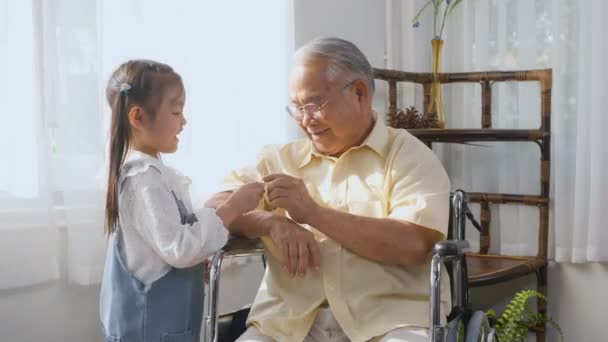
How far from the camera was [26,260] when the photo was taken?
2051 millimetres

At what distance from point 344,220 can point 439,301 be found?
0.99ft

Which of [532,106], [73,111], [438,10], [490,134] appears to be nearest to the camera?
[73,111]

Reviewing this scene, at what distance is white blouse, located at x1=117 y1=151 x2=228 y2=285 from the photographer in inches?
59.6

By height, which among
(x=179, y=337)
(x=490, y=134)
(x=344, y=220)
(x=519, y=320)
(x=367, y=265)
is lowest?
(x=519, y=320)

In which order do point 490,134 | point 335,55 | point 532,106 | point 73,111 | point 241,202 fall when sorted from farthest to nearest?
point 532,106
point 490,134
point 73,111
point 335,55
point 241,202

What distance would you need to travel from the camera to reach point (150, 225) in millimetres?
1525

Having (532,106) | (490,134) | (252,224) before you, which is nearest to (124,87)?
(252,224)

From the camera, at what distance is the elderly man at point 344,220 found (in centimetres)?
166

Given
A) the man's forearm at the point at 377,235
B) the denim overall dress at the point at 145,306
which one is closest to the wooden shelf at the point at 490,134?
the man's forearm at the point at 377,235

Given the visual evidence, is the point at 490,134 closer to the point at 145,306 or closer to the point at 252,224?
the point at 252,224

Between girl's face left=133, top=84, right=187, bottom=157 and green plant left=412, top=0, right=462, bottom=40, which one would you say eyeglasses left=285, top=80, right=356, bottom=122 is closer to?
girl's face left=133, top=84, right=187, bottom=157

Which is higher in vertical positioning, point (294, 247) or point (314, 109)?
point (314, 109)

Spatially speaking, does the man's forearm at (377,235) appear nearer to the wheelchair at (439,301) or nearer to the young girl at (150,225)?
the wheelchair at (439,301)

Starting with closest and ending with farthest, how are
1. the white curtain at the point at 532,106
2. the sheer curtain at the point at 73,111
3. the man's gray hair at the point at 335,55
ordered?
the man's gray hair at the point at 335,55 → the sheer curtain at the point at 73,111 → the white curtain at the point at 532,106
